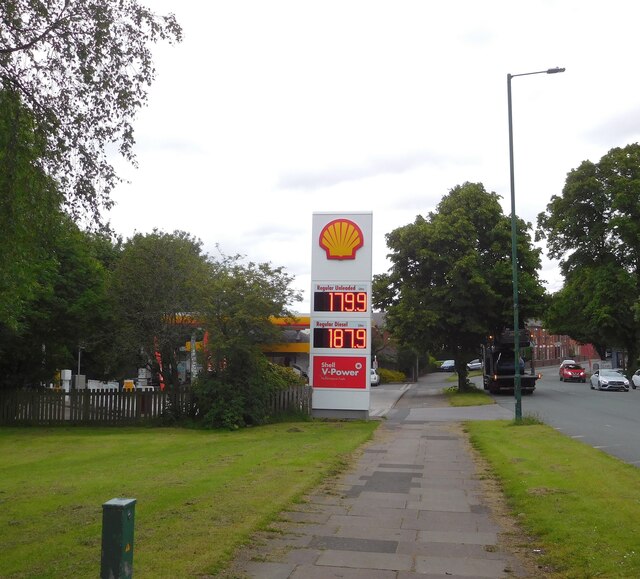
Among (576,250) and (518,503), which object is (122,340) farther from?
(576,250)

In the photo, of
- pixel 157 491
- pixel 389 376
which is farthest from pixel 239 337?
pixel 389 376

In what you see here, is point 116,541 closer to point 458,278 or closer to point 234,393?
point 234,393

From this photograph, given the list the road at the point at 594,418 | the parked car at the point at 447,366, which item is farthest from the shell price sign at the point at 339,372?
the parked car at the point at 447,366

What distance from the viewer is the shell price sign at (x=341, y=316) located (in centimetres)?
2509

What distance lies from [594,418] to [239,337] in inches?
501

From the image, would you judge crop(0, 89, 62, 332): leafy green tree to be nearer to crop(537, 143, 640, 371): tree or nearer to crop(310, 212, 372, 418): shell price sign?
crop(310, 212, 372, 418): shell price sign

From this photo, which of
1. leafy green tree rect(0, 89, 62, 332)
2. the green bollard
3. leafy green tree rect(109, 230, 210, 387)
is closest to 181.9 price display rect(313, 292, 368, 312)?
leafy green tree rect(109, 230, 210, 387)

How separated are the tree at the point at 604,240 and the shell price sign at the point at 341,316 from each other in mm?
29912

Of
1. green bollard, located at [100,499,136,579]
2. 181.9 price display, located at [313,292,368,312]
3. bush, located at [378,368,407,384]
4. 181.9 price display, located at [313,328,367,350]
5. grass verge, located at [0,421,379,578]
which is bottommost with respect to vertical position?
bush, located at [378,368,407,384]

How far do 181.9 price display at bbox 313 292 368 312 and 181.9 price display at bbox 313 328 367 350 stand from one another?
0.70m

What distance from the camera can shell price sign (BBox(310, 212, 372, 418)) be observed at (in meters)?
25.1

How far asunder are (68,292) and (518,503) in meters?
18.9

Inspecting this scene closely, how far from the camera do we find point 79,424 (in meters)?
24.5

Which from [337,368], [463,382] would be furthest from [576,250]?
[337,368]
